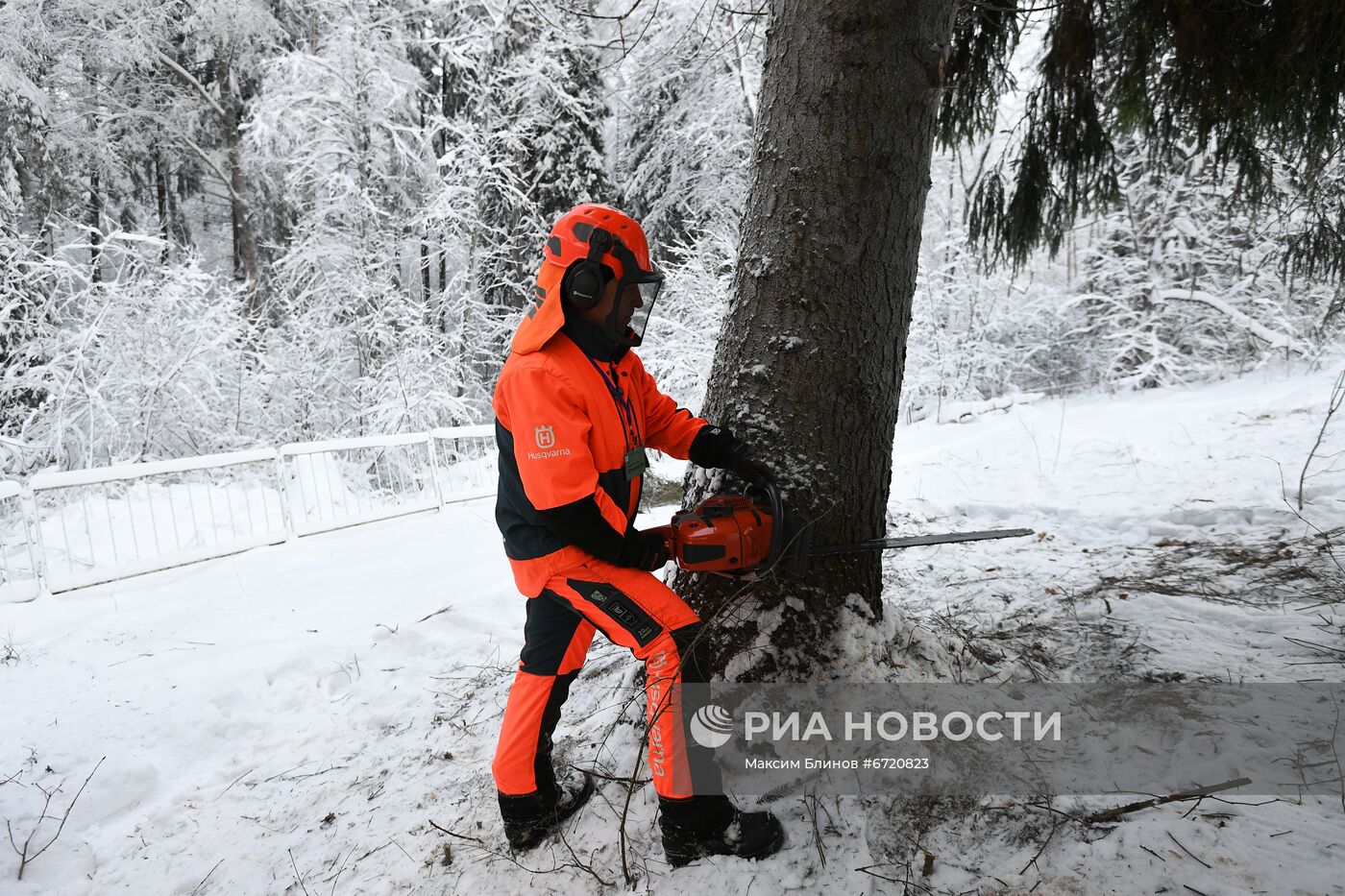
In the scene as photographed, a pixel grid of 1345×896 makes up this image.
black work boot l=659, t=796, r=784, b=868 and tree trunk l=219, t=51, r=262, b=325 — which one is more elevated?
tree trunk l=219, t=51, r=262, b=325

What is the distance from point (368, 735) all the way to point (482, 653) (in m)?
0.67

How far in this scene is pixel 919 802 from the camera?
182cm

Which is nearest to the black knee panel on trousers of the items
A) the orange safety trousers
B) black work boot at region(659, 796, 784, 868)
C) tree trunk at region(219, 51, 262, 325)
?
the orange safety trousers

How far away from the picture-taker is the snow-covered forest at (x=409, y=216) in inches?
372

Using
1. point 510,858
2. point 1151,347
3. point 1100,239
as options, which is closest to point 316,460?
point 510,858

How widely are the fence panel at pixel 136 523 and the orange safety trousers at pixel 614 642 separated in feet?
15.8

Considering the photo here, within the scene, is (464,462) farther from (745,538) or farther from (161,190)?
(161,190)

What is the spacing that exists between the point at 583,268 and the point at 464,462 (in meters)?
7.47

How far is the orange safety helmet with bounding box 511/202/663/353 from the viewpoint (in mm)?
1904

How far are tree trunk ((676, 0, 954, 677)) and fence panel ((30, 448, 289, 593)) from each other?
17.1 ft

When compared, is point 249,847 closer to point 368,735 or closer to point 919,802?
point 368,735

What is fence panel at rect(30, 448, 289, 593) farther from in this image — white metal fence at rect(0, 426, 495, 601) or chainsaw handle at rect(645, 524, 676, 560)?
chainsaw handle at rect(645, 524, 676, 560)

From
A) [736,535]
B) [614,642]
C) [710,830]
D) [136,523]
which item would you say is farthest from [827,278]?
[136,523]

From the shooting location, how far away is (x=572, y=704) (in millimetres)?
2596
